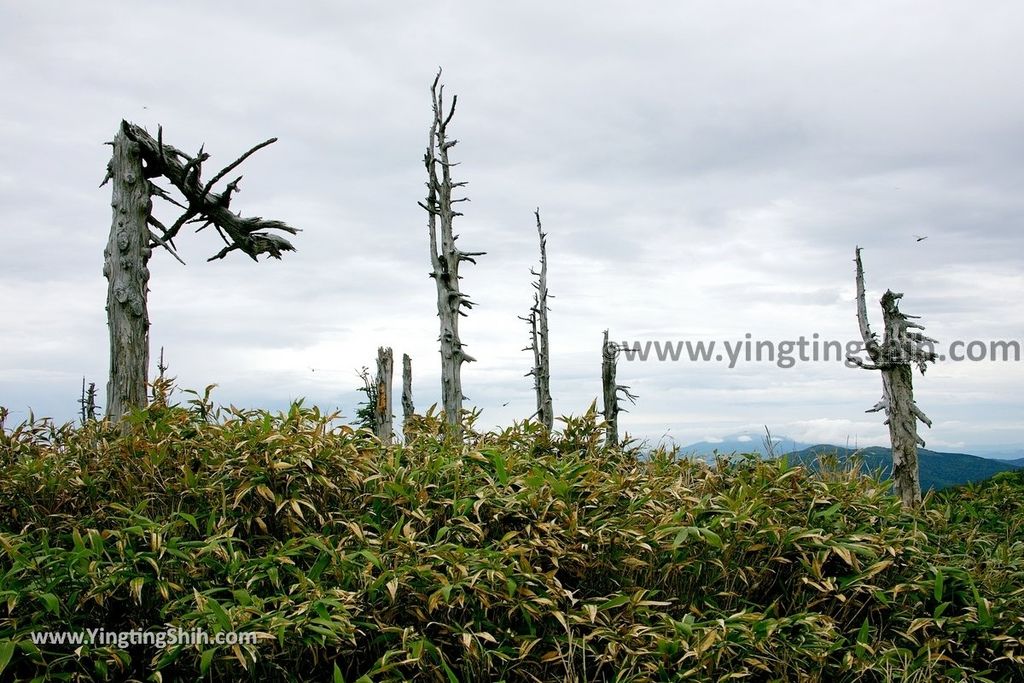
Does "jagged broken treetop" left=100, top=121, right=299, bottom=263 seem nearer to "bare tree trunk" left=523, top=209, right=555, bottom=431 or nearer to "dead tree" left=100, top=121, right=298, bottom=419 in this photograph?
"dead tree" left=100, top=121, right=298, bottom=419

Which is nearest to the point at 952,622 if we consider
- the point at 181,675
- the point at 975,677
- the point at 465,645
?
the point at 975,677

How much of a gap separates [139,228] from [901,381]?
9.57 meters

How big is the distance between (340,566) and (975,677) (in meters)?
3.34

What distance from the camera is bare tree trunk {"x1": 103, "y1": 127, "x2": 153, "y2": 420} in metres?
6.85

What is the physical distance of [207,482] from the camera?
189 inches

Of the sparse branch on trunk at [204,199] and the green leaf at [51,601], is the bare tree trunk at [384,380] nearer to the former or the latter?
the sparse branch on trunk at [204,199]

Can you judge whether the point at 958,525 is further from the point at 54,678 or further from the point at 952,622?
the point at 54,678

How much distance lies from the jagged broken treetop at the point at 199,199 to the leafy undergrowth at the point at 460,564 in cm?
245

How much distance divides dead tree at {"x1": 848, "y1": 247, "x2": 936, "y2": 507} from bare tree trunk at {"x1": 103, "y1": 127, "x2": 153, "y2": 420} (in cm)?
915

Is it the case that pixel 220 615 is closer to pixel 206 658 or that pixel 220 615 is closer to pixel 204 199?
pixel 206 658

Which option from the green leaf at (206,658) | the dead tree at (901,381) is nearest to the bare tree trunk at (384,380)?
the dead tree at (901,381)

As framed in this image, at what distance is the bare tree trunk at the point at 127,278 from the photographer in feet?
22.5

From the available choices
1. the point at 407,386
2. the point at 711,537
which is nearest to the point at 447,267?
the point at 407,386

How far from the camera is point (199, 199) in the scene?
7457 millimetres
